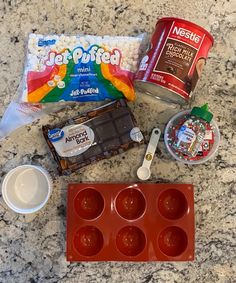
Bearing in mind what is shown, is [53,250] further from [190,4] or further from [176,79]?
[190,4]

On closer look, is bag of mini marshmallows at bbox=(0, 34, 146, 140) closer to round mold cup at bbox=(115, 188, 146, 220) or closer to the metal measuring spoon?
the metal measuring spoon

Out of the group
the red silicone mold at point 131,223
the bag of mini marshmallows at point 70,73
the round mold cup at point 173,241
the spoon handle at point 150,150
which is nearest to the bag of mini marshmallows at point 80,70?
the bag of mini marshmallows at point 70,73

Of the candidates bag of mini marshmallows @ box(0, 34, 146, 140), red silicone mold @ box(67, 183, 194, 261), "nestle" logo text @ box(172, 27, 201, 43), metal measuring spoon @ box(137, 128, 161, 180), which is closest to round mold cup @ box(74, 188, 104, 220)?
red silicone mold @ box(67, 183, 194, 261)

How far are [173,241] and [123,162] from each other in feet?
0.71

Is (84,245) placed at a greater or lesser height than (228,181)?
lesser

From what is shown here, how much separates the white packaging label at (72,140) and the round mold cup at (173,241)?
0.88 ft

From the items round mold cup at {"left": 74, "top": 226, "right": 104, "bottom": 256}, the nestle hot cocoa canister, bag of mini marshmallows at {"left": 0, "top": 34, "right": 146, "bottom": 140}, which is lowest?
round mold cup at {"left": 74, "top": 226, "right": 104, "bottom": 256}

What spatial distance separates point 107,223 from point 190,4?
1.84ft

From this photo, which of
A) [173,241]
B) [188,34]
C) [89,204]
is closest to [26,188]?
[89,204]

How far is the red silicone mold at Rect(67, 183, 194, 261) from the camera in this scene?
1.04 m

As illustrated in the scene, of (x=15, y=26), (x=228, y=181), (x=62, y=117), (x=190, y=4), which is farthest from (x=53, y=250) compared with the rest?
(x=190, y=4)

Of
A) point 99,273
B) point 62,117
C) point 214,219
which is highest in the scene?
point 62,117

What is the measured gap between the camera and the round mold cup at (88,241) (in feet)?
3.44

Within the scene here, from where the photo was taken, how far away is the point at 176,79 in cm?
99
